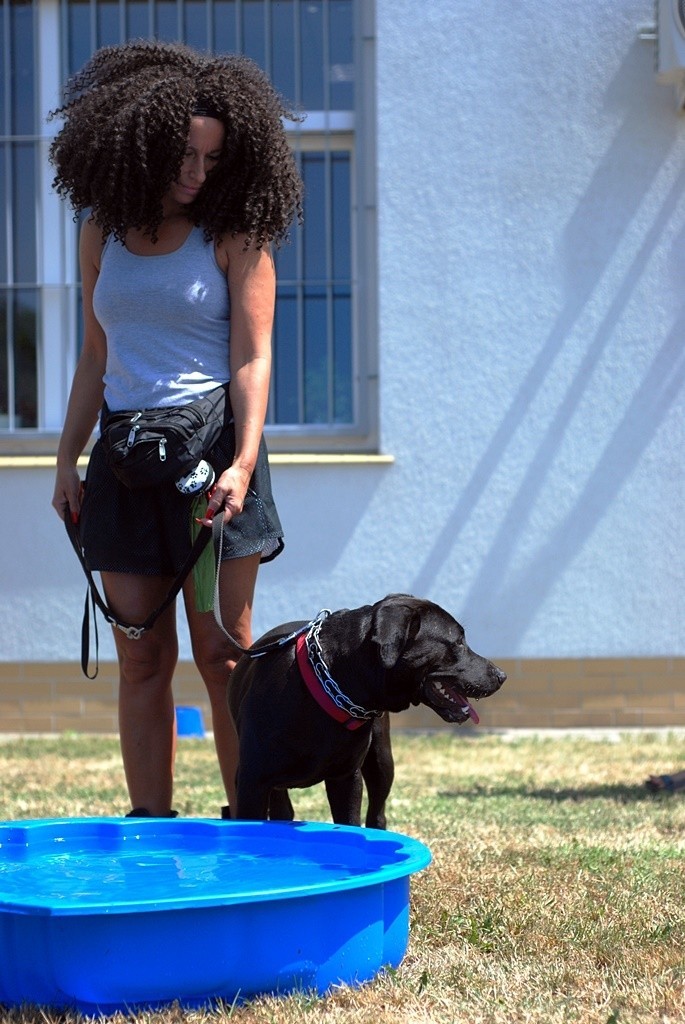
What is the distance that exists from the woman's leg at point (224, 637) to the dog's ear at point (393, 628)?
0.38m

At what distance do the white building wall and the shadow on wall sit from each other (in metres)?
0.01

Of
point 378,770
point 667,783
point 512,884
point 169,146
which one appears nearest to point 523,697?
point 667,783

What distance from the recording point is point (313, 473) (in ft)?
26.2

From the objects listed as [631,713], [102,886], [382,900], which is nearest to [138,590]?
[102,886]

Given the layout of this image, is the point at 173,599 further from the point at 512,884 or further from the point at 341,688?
the point at 512,884

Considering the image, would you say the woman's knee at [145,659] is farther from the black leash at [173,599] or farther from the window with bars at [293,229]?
the window with bars at [293,229]

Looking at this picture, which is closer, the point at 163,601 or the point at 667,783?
the point at 163,601

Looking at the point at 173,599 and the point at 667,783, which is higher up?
the point at 173,599

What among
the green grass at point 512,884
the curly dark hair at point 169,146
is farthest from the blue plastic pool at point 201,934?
the curly dark hair at point 169,146

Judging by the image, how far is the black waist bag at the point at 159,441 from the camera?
348 centimetres

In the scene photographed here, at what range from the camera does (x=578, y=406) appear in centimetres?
801

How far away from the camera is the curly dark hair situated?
355 centimetres

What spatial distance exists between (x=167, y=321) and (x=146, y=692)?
3.27 feet

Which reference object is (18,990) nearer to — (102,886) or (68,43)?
(102,886)
